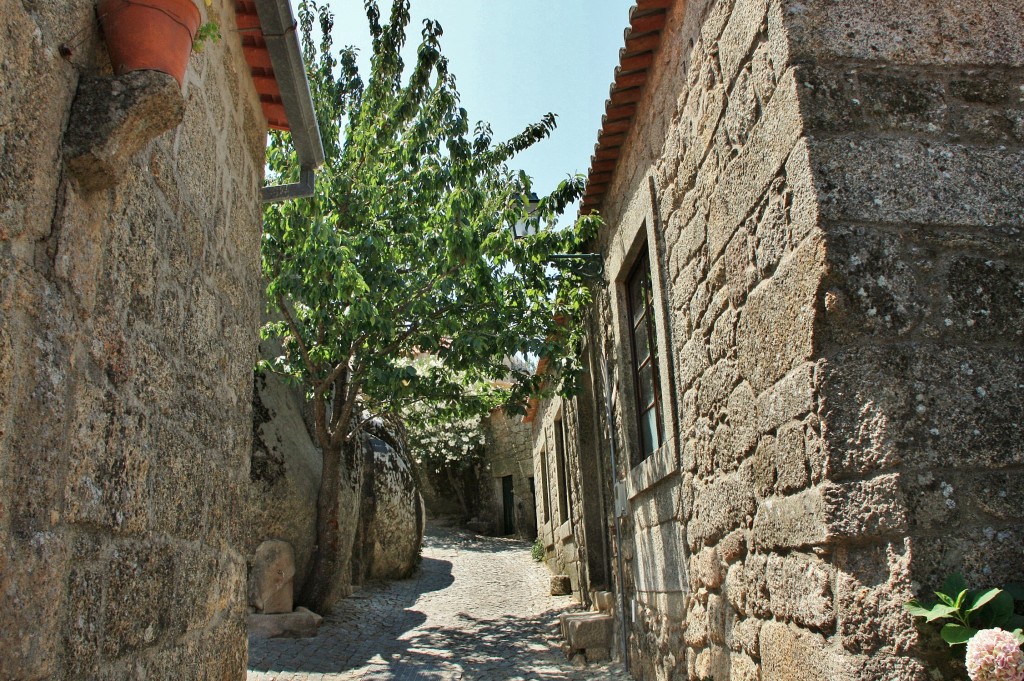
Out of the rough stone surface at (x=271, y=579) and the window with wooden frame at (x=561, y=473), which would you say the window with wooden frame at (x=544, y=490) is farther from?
Result: the rough stone surface at (x=271, y=579)

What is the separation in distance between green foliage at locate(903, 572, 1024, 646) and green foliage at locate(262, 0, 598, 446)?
413 centimetres

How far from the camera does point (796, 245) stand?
8.01 ft

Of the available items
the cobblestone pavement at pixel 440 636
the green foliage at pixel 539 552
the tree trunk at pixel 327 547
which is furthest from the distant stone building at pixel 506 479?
the tree trunk at pixel 327 547

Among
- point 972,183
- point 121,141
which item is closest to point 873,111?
point 972,183

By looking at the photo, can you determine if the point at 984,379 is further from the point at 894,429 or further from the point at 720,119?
the point at 720,119

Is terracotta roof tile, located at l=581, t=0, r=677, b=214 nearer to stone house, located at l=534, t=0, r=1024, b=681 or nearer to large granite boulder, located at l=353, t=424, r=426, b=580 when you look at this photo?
stone house, located at l=534, t=0, r=1024, b=681

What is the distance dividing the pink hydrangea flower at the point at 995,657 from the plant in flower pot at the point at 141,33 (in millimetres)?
2213

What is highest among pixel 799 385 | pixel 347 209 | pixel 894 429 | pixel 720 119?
pixel 347 209

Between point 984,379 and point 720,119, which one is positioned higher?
point 720,119

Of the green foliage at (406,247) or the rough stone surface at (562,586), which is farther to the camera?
the rough stone surface at (562,586)

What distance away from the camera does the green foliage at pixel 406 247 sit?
6.41 metres

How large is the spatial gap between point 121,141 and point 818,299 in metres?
1.83

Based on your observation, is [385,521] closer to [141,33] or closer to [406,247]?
[406,247]

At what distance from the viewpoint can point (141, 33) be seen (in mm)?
1782
